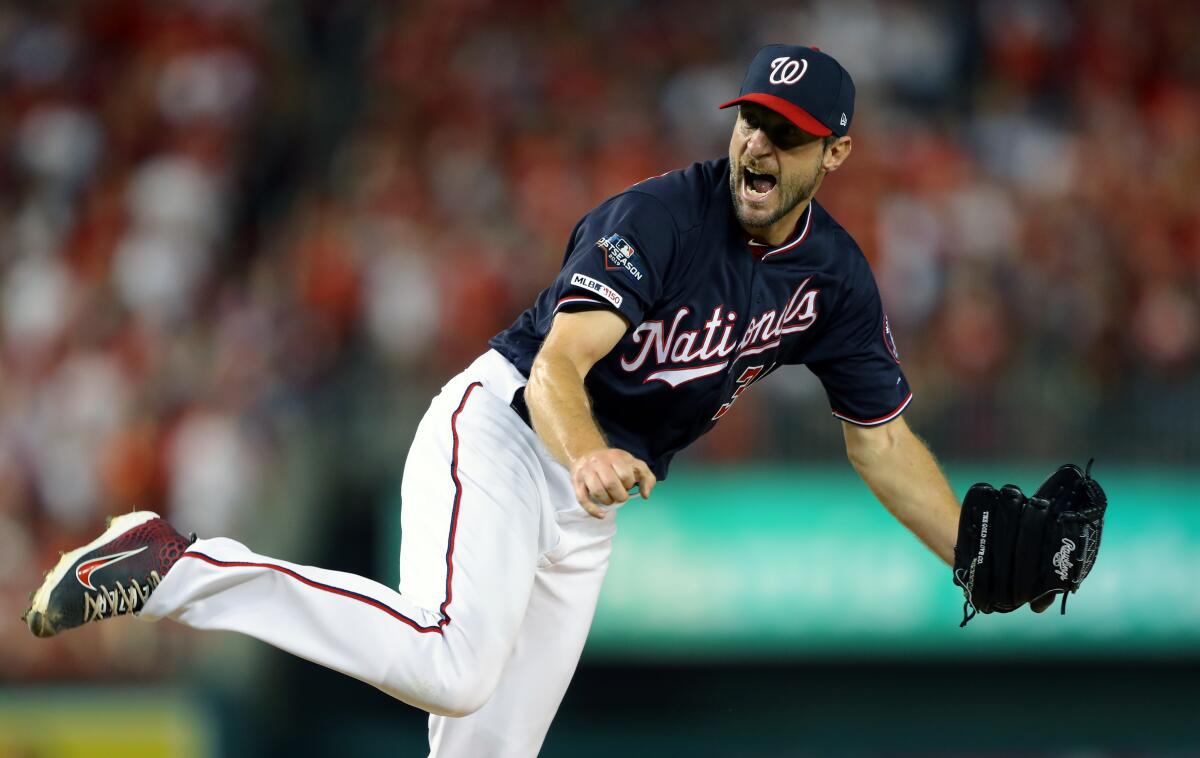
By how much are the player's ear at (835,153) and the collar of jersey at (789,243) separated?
0.15 meters

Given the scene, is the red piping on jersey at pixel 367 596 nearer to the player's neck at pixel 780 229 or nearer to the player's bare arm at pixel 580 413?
the player's bare arm at pixel 580 413

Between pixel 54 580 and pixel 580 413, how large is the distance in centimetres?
130

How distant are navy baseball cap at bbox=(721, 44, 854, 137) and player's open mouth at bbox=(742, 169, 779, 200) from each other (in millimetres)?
198

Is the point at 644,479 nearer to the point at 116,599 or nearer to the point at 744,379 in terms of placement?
the point at 744,379

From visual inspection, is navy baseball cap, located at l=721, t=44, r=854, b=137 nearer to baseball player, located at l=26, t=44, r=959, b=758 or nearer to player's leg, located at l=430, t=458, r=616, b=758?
baseball player, located at l=26, t=44, r=959, b=758

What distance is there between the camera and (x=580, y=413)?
12.7ft

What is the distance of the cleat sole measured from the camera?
3748 mm

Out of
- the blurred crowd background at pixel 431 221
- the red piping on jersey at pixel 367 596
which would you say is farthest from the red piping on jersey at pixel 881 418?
the blurred crowd background at pixel 431 221

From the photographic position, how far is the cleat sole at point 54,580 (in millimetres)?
3748

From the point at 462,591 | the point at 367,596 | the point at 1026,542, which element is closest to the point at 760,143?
the point at 1026,542

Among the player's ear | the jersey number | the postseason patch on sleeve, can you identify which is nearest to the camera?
the postseason patch on sleeve

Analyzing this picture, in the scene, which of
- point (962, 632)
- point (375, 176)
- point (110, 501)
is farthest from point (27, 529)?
point (962, 632)

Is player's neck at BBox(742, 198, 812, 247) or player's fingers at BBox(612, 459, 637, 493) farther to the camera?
player's neck at BBox(742, 198, 812, 247)

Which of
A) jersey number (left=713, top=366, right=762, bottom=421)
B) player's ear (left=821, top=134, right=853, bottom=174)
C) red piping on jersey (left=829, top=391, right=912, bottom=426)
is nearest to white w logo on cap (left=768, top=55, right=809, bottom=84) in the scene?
player's ear (left=821, top=134, right=853, bottom=174)
